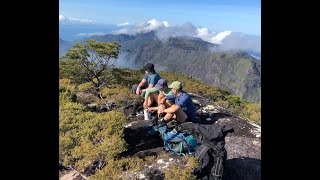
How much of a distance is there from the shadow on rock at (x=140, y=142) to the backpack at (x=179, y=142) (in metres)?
Result: 0.21

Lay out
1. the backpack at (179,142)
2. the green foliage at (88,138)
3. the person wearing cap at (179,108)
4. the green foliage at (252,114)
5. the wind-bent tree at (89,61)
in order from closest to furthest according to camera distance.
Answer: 1. the green foliage at (88,138)
2. the backpack at (179,142)
3. the person wearing cap at (179,108)
4. the wind-bent tree at (89,61)
5. the green foliage at (252,114)

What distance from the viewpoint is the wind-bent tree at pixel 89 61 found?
32.0 feet

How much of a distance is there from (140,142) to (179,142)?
753 millimetres

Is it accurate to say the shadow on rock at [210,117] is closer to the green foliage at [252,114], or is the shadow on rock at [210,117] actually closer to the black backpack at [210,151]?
the green foliage at [252,114]

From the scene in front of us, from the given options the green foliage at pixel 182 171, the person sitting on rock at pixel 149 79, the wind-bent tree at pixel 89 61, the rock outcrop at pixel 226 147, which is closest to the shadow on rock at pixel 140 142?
the rock outcrop at pixel 226 147

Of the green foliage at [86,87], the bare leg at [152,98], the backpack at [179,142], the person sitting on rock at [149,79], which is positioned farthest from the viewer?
the green foliage at [86,87]

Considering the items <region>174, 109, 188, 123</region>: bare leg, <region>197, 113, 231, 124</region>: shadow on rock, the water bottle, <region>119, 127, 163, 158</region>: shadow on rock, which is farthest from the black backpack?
<region>197, 113, 231, 124</region>: shadow on rock

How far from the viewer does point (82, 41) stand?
10.1 m

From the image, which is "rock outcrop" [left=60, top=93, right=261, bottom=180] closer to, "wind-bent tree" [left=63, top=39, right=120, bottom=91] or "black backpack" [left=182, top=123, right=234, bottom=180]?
"black backpack" [left=182, top=123, right=234, bottom=180]

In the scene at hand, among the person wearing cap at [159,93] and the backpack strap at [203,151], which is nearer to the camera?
the backpack strap at [203,151]

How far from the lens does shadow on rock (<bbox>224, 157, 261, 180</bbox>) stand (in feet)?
17.4
